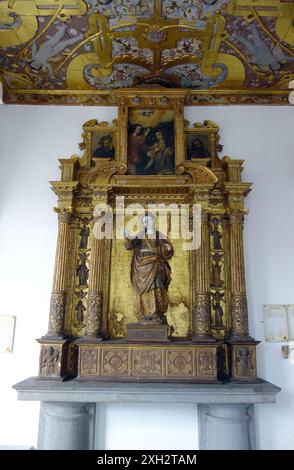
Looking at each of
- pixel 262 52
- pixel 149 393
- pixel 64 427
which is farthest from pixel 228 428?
pixel 262 52

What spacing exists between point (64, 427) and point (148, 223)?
2667 mm

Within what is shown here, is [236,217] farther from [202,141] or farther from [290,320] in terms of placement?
[290,320]

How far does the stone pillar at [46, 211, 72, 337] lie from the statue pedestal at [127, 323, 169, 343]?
0.89 metres

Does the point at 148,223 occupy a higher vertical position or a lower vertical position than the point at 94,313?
higher

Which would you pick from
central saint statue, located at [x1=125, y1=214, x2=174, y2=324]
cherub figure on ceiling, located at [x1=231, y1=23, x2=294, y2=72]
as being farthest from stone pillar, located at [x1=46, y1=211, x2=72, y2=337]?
cherub figure on ceiling, located at [x1=231, y1=23, x2=294, y2=72]

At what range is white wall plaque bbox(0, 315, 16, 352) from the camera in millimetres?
4957

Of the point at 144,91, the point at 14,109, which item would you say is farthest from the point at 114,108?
the point at 14,109

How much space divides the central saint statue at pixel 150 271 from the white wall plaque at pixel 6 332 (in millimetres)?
1669

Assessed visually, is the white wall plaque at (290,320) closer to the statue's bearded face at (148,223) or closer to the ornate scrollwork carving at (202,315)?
the ornate scrollwork carving at (202,315)

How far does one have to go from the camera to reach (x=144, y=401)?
424 cm

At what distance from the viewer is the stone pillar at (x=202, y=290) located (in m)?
4.70

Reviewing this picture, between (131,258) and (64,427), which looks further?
(131,258)

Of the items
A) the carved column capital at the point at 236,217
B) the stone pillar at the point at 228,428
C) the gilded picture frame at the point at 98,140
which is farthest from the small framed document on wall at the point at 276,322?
the gilded picture frame at the point at 98,140

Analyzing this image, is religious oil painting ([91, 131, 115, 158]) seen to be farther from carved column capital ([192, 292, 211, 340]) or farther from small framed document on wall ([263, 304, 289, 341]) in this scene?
small framed document on wall ([263, 304, 289, 341])
